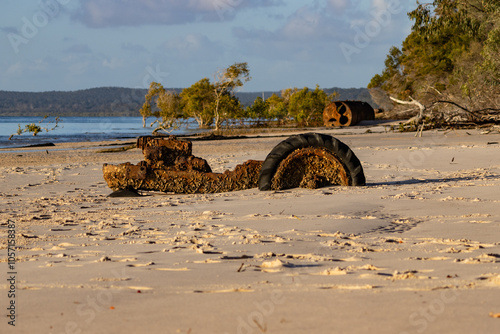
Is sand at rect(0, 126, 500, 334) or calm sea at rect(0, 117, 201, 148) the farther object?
calm sea at rect(0, 117, 201, 148)

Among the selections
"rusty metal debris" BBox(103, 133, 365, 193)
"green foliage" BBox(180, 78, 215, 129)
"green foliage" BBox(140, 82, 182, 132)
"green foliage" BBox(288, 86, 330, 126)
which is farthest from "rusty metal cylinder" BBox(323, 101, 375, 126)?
"rusty metal debris" BBox(103, 133, 365, 193)

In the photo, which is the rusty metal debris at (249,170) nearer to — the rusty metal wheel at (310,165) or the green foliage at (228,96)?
the rusty metal wheel at (310,165)

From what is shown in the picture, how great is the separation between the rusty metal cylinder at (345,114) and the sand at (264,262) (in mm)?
34024

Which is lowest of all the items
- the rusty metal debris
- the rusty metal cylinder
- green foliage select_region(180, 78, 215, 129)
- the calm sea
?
the calm sea

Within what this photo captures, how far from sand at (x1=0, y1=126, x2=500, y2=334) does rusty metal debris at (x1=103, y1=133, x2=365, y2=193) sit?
0.39 m

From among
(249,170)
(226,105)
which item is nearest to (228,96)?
(226,105)

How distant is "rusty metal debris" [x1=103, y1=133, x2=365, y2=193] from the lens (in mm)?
8164

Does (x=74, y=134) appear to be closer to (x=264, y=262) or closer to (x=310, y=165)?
(x=310, y=165)

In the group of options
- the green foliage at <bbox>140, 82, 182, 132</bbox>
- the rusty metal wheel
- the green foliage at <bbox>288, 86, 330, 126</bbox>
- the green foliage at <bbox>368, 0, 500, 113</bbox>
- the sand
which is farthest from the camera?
the green foliage at <bbox>140, 82, 182, 132</bbox>

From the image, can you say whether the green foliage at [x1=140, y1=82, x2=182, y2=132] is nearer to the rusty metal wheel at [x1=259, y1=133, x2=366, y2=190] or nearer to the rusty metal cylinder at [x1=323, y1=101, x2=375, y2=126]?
the rusty metal cylinder at [x1=323, y1=101, x2=375, y2=126]

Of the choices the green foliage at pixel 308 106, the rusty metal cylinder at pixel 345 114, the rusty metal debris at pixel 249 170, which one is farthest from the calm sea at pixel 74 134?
the rusty metal debris at pixel 249 170

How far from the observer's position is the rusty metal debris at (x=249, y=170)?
8.16 meters

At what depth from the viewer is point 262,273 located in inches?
A: 149

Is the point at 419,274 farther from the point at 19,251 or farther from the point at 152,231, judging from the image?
the point at 19,251
